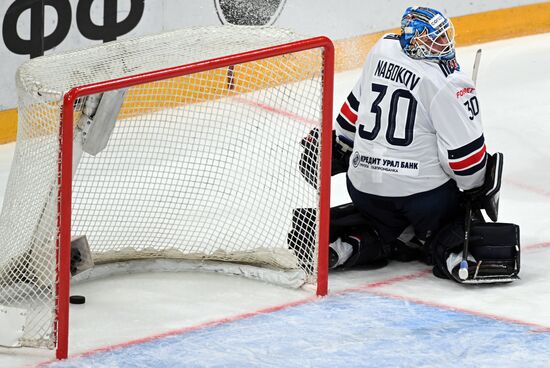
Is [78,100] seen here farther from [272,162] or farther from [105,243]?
[272,162]

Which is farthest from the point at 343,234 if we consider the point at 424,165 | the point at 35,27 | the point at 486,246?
the point at 35,27

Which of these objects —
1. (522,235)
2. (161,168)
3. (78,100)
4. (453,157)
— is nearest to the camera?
(78,100)

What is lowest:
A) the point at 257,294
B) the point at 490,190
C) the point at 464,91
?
the point at 257,294

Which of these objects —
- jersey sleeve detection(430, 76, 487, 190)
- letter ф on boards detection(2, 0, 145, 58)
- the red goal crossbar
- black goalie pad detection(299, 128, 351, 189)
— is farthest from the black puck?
letter ф on boards detection(2, 0, 145, 58)

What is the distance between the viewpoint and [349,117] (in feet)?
16.9

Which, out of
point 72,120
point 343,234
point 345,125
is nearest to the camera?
point 72,120

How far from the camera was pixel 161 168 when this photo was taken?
5129 millimetres

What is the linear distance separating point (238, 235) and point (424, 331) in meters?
0.99

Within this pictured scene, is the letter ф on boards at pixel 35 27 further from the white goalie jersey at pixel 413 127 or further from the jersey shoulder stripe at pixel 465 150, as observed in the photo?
the jersey shoulder stripe at pixel 465 150

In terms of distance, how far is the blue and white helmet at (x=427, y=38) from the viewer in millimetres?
4809

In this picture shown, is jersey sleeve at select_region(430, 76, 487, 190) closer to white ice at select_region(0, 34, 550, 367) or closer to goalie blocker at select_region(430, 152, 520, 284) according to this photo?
goalie blocker at select_region(430, 152, 520, 284)

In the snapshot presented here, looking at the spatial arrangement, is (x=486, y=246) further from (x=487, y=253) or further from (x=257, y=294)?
(x=257, y=294)

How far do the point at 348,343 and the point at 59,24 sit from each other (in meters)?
2.90

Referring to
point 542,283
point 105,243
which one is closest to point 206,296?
point 105,243
